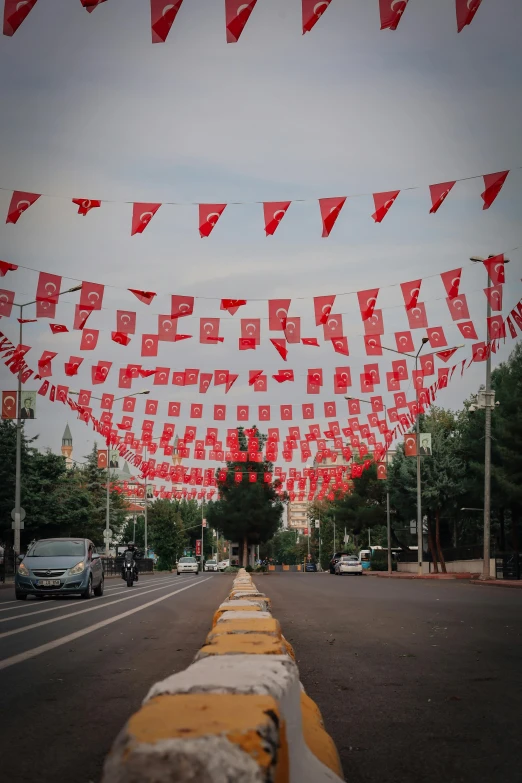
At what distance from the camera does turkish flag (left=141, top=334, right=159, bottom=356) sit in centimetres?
2266

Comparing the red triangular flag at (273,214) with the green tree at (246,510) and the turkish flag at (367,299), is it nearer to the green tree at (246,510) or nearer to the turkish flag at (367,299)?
the turkish flag at (367,299)

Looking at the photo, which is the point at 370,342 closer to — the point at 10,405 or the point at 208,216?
the point at 208,216

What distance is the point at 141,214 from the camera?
15.4 m

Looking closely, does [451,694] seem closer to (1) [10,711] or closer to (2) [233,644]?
(1) [10,711]

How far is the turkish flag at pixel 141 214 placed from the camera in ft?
50.4

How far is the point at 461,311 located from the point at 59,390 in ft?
49.1

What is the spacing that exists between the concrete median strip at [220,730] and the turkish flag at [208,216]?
12856mm

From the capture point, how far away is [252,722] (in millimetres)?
2117

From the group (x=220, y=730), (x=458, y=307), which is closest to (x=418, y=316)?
(x=458, y=307)

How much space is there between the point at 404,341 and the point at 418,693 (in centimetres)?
1748

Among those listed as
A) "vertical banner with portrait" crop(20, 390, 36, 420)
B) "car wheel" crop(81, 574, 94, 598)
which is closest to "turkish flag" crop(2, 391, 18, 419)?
"vertical banner with portrait" crop(20, 390, 36, 420)

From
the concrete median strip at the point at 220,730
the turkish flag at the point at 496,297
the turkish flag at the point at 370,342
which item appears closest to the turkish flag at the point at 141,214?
the turkish flag at the point at 370,342

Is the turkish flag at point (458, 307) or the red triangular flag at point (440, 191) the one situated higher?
the red triangular flag at point (440, 191)

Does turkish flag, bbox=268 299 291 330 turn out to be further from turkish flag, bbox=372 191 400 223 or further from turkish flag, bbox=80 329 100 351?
turkish flag, bbox=372 191 400 223
